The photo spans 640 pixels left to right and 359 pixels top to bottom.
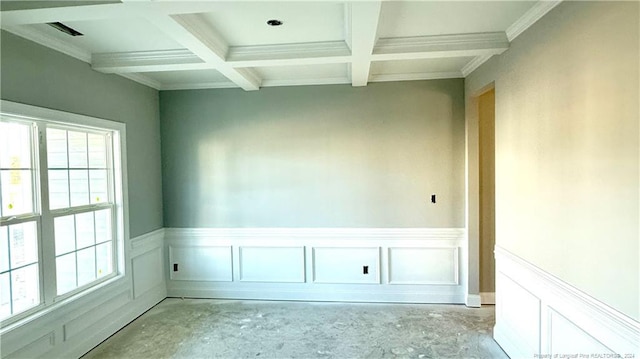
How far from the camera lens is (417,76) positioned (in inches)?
149

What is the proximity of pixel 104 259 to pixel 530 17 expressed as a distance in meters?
4.18

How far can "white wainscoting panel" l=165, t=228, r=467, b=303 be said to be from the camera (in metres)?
3.88

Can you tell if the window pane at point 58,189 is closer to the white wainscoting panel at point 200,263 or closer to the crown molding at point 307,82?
the white wainscoting panel at point 200,263

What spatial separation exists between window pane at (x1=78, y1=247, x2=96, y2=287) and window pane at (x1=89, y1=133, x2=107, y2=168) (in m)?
0.81

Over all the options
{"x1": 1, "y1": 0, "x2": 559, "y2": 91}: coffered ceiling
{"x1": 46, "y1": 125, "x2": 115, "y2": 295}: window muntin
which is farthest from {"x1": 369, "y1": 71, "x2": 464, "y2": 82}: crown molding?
{"x1": 46, "y1": 125, "x2": 115, "y2": 295}: window muntin

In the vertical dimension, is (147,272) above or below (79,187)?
below

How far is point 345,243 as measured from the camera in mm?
3990

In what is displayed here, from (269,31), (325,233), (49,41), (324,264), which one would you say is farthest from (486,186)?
(49,41)

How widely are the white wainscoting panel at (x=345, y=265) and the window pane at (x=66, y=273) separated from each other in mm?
2382

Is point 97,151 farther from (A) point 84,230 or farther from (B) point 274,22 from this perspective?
(B) point 274,22

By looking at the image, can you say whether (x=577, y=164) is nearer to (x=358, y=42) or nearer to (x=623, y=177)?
(x=623, y=177)

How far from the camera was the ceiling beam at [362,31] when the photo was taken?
6.48 feet


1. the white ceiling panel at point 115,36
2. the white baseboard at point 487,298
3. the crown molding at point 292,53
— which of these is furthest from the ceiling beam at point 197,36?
the white baseboard at point 487,298

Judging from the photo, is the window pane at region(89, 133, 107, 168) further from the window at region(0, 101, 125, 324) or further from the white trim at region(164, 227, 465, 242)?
the white trim at region(164, 227, 465, 242)
